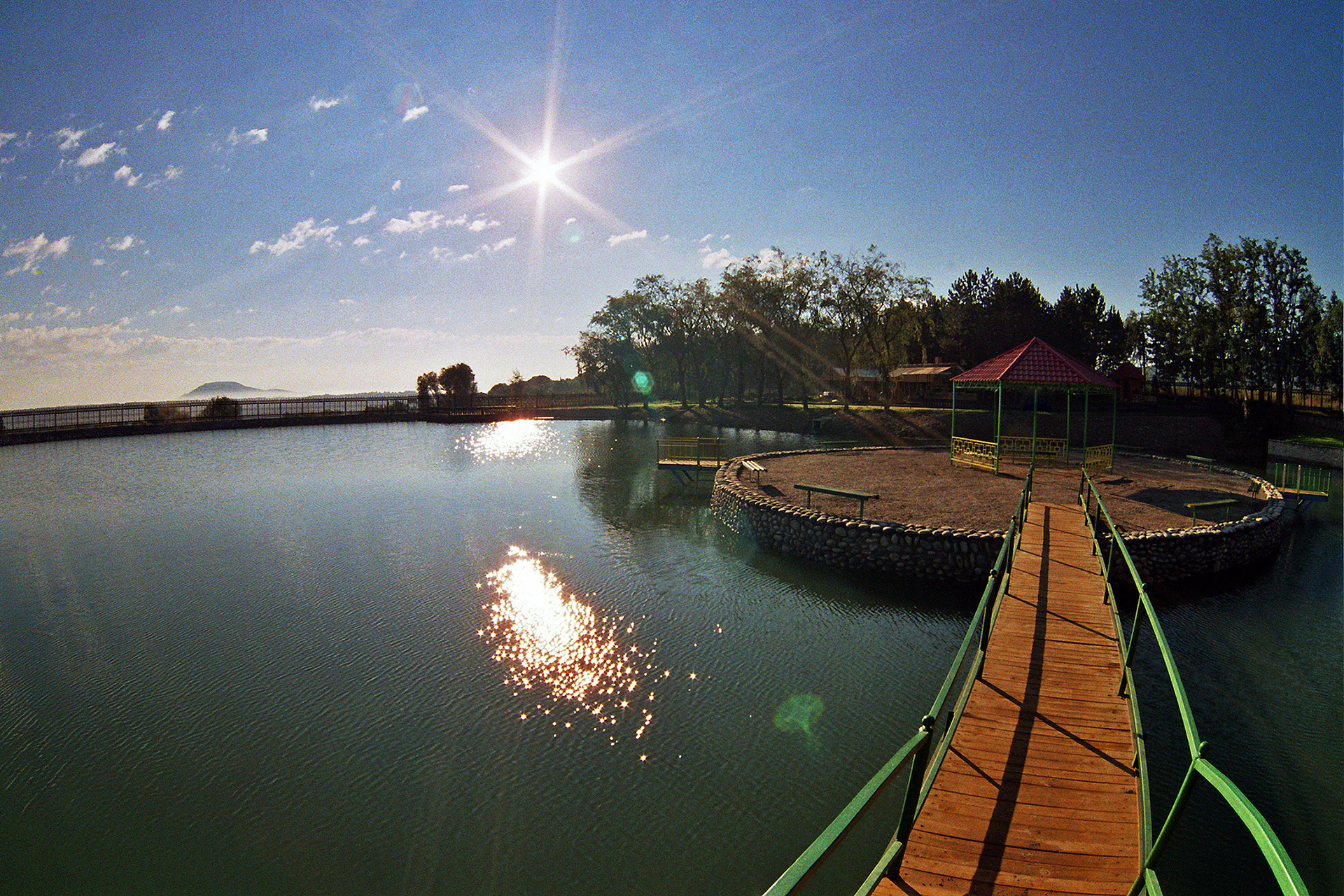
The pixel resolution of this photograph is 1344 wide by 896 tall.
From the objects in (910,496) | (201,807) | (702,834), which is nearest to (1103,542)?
(910,496)

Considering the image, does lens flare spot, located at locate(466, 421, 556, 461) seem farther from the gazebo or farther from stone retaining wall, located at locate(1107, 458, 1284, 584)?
stone retaining wall, located at locate(1107, 458, 1284, 584)

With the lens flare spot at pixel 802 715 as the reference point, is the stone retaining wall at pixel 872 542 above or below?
above

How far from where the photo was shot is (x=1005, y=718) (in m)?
6.04

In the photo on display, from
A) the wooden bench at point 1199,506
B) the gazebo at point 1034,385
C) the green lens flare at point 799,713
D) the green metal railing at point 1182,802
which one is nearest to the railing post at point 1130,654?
the green metal railing at point 1182,802

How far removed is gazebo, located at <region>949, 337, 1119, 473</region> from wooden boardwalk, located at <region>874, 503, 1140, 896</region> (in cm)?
1370

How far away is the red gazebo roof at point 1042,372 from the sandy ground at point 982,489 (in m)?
2.91

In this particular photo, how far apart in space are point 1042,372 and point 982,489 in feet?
15.5

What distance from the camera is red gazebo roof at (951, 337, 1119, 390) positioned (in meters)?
20.9

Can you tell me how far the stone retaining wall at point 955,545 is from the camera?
1380cm

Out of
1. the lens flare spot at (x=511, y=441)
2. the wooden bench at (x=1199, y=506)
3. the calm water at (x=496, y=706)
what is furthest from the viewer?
the lens flare spot at (x=511, y=441)

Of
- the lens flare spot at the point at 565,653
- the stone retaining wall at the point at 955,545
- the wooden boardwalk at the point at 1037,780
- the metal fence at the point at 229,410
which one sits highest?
the metal fence at the point at 229,410

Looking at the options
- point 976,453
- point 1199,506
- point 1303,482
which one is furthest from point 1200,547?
point 1303,482

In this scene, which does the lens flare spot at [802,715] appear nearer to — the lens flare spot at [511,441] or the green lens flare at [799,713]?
the green lens flare at [799,713]

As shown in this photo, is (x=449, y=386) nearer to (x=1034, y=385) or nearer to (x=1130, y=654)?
(x=1034, y=385)
